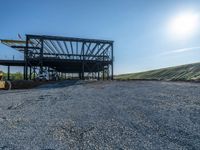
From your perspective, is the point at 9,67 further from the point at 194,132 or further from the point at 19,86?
the point at 194,132

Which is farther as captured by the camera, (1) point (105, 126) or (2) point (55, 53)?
(2) point (55, 53)

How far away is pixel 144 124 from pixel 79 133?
150cm

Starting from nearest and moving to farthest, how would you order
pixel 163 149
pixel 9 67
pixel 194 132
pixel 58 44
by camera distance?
pixel 163 149, pixel 194 132, pixel 58 44, pixel 9 67

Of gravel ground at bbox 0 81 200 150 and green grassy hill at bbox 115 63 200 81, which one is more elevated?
green grassy hill at bbox 115 63 200 81

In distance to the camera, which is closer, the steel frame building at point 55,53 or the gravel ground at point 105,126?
the gravel ground at point 105,126

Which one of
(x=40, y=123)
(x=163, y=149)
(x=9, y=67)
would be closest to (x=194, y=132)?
(x=163, y=149)

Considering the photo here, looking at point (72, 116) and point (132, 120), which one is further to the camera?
point (72, 116)

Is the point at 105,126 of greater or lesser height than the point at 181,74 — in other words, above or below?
below

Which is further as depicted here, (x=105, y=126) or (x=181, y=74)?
(x=181, y=74)

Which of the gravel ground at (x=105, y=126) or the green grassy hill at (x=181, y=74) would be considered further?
the green grassy hill at (x=181, y=74)

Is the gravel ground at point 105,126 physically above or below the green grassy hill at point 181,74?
below

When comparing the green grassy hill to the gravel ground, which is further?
the green grassy hill

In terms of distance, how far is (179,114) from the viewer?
21.4ft

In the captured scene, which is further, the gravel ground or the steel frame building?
the steel frame building
